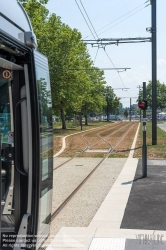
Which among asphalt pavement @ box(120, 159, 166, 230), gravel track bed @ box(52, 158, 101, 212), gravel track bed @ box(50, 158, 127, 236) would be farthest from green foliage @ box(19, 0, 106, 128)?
asphalt pavement @ box(120, 159, 166, 230)

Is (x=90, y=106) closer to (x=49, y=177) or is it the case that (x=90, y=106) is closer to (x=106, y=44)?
(x=106, y=44)

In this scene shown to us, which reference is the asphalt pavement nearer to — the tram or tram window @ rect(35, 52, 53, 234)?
tram window @ rect(35, 52, 53, 234)

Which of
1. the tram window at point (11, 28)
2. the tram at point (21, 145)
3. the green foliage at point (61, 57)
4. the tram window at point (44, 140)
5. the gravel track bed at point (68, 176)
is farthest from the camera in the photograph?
the green foliage at point (61, 57)

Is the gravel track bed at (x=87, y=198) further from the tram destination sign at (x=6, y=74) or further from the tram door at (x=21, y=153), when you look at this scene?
the tram destination sign at (x=6, y=74)

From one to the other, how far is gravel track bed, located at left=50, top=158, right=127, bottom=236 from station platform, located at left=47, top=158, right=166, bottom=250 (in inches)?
6.2

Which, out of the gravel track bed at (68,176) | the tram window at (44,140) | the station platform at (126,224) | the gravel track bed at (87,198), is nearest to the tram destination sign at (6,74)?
the tram window at (44,140)

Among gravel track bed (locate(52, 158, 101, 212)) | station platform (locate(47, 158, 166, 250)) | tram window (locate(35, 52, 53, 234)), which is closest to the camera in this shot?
tram window (locate(35, 52, 53, 234))

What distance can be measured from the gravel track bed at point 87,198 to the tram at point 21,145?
2127 mm

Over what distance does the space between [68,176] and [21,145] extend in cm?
774

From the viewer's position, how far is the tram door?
3820 mm

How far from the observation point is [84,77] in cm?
3903

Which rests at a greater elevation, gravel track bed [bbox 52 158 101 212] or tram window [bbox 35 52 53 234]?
tram window [bbox 35 52 53 234]

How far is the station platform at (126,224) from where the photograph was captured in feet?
17.7

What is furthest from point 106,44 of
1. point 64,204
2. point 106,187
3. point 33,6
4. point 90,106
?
point 90,106
